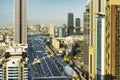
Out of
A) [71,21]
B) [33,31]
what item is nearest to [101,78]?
[71,21]

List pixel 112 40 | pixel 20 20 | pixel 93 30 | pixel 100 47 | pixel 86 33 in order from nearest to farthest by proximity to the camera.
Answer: pixel 112 40, pixel 100 47, pixel 93 30, pixel 86 33, pixel 20 20

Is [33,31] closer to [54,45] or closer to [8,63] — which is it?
[54,45]

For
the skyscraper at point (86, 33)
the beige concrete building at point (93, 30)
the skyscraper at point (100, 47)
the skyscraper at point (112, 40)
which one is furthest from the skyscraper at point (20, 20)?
the skyscraper at point (112, 40)

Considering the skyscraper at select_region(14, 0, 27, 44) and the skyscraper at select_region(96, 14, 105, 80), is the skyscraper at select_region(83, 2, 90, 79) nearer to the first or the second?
the skyscraper at select_region(96, 14, 105, 80)

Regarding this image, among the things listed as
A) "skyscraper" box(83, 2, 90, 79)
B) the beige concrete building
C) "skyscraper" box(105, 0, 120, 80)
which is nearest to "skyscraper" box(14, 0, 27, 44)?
"skyscraper" box(83, 2, 90, 79)

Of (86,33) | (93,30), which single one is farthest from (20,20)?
(93,30)

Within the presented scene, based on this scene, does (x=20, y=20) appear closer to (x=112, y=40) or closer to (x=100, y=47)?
(x=100, y=47)
